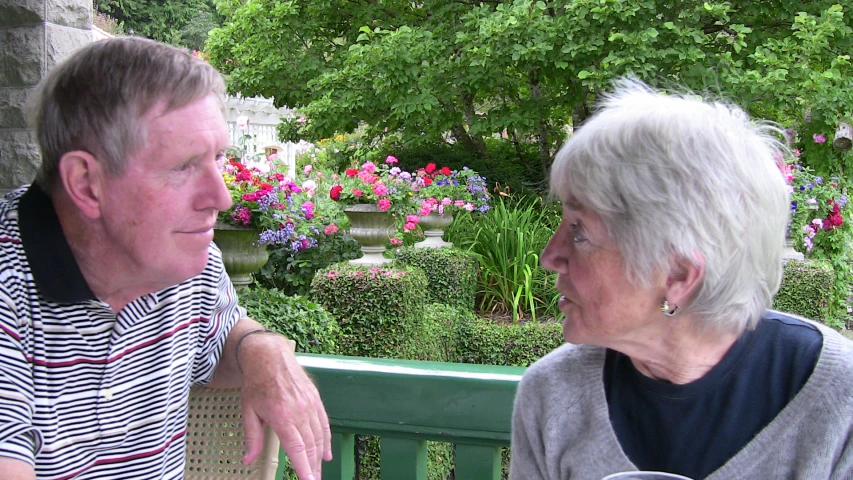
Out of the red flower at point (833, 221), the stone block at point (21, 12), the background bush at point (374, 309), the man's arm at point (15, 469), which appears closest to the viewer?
the man's arm at point (15, 469)

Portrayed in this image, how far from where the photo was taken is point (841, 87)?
23.9ft

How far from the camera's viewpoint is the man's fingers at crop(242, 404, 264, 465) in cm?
118

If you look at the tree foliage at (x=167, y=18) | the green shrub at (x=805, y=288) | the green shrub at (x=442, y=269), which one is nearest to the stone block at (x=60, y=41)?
the green shrub at (x=442, y=269)

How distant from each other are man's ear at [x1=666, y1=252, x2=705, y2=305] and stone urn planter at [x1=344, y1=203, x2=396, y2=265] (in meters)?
3.82

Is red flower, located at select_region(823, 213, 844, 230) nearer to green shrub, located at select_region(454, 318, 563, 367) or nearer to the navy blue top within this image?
green shrub, located at select_region(454, 318, 563, 367)

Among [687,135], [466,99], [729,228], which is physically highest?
[687,135]

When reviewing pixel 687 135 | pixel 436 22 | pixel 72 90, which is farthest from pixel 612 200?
pixel 436 22

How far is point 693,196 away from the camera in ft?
3.33

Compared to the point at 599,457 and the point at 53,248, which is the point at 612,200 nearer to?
the point at 599,457

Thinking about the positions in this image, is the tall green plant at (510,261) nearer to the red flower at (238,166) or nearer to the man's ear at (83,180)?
the red flower at (238,166)

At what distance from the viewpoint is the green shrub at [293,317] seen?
3.24 metres

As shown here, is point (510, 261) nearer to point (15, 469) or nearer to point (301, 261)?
point (301, 261)

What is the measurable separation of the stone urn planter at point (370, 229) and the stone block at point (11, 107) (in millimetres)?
2466

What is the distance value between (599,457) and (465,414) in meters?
0.32
